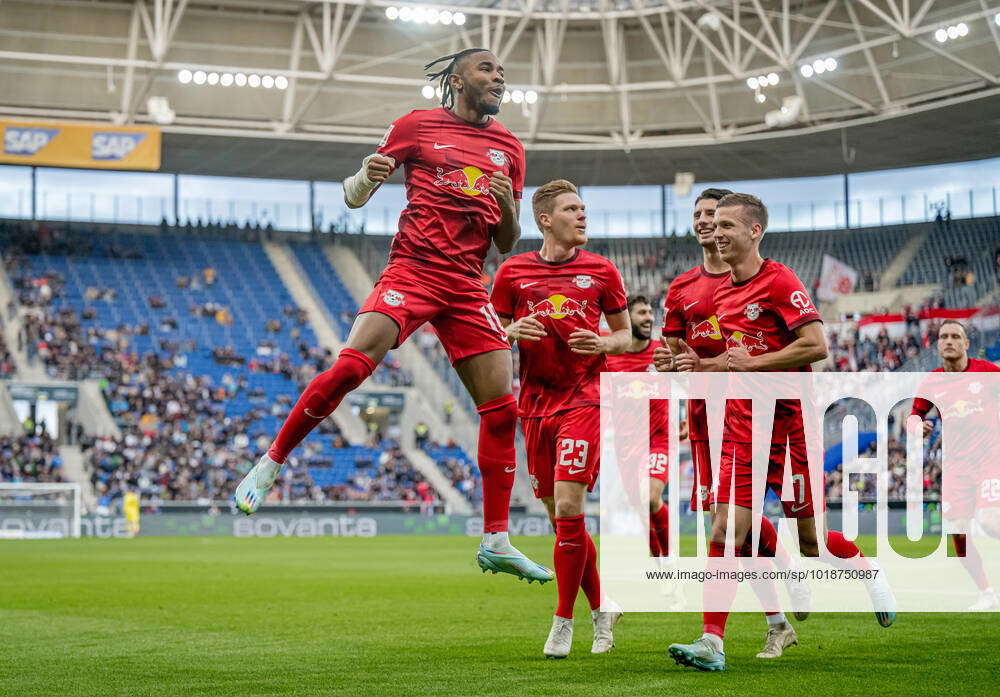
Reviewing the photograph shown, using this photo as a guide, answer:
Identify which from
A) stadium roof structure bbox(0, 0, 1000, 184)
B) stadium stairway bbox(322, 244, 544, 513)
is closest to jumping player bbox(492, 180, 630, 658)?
stadium roof structure bbox(0, 0, 1000, 184)

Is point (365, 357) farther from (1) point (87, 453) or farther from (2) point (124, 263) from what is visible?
(2) point (124, 263)

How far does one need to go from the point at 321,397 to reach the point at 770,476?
2.75 metres

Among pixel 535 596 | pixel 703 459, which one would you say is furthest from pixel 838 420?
pixel 703 459

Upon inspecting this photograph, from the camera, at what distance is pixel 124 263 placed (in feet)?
146

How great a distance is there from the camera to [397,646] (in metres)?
8.27

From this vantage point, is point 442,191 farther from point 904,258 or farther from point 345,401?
point 904,258

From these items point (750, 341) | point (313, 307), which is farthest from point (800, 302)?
point (313, 307)

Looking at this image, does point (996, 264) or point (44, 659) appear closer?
point (44, 659)

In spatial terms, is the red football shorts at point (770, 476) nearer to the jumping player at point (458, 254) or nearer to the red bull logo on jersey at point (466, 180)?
the jumping player at point (458, 254)

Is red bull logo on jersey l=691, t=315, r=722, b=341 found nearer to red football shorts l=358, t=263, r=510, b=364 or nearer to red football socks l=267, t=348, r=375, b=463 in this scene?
red football shorts l=358, t=263, r=510, b=364

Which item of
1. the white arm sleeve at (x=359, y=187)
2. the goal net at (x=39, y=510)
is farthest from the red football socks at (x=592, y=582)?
the goal net at (x=39, y=510)

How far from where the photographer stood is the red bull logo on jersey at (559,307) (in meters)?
8.14

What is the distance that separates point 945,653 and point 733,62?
29.9m

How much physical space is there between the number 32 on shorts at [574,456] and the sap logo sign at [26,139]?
3106cm
